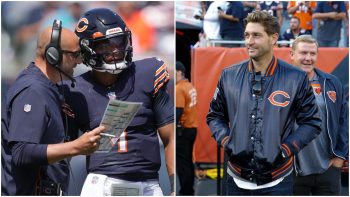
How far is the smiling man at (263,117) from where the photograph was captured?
379 cm

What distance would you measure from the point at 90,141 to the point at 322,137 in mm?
2196

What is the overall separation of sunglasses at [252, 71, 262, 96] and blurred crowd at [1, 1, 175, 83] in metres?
1.76

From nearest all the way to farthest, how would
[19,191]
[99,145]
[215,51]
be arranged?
[99,145]
[19,191]
[215,51]

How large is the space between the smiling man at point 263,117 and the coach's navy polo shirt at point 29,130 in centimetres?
96

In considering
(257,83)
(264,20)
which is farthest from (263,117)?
(264,20)

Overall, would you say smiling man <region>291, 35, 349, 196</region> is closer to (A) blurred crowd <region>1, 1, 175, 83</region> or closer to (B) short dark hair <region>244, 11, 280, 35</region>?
(B) short dark hair <region>244, 11, 280, 35</region>

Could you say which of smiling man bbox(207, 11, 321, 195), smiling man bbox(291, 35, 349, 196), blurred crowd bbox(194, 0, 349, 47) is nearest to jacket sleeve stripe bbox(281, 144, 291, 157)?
smiling man bbox(207, 11, 321, 195)

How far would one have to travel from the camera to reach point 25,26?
19.6 ft

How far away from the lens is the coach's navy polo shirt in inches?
132

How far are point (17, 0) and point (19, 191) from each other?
2920 millimetres

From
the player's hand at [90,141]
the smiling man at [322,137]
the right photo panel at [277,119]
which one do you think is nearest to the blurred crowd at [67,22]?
the right photo panel at [277,119]

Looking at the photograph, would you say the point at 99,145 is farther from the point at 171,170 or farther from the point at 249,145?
the point at 249,145

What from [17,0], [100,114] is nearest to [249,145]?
[100,114]

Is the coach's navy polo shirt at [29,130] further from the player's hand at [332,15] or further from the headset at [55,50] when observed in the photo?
the player's hand at [332,15]
